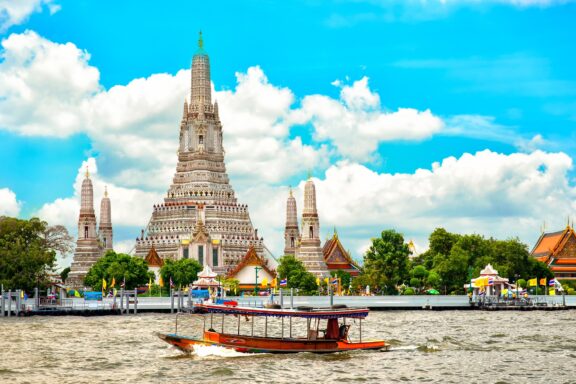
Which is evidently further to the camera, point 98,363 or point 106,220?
point 106,220

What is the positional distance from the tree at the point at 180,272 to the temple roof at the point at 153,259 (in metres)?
9.67

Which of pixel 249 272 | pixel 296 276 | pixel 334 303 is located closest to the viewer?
pixel 334 303

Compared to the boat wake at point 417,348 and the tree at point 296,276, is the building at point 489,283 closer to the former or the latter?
the tree at point 296,276

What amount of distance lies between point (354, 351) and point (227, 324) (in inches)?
936

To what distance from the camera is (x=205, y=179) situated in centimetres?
13438

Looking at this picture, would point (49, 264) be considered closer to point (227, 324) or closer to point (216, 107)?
point (227, 324)

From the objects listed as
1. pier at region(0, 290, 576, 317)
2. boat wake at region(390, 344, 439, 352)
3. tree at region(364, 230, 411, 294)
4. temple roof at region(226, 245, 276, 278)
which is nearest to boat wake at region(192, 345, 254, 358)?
boat wake at region(390, 344, 439, 352)

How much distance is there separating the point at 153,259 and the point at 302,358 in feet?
255

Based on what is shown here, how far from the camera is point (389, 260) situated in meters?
100

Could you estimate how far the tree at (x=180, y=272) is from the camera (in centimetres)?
11012

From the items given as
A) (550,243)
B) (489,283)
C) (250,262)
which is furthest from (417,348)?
(550,243)

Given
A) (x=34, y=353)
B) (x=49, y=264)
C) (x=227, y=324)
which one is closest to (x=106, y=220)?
(x=49, y=264)

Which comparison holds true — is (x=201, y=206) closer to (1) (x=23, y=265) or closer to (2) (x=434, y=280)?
(2) (x=434, y=280)

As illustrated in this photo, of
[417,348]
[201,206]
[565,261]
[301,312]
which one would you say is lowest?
[417,348]
